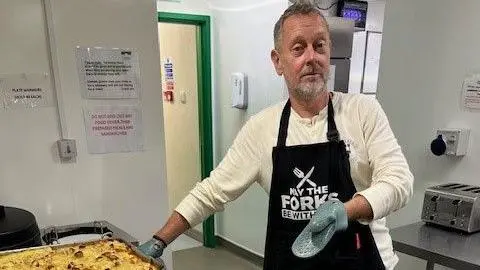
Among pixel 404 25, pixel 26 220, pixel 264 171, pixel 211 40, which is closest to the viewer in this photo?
pixel 264 171

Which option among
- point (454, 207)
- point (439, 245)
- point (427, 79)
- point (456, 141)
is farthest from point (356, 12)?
point (439, 245)

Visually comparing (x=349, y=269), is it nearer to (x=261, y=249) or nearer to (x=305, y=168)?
(x=305, y=168)

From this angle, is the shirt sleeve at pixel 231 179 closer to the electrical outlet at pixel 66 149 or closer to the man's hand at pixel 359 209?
the man's hand at pixel 359 209

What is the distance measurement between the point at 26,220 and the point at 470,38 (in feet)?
7.32

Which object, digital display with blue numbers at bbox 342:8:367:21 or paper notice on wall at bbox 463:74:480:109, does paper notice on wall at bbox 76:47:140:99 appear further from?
digital display with blue numbers at bbox 342:8:367:21

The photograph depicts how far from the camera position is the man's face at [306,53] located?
1.28 m

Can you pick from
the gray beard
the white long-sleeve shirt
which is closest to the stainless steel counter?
the white long-sleeve shirt

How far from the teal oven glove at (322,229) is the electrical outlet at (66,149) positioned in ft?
4.35

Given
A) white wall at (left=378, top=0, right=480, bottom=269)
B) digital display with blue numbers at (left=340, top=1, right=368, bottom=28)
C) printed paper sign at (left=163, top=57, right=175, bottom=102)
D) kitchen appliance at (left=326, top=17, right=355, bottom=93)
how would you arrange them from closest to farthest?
white wall at (left=378, top=0, right=480, bottom=269) < kitchen appliance at (left=326, top=17, right=355, bottom=93) < digital display with blue numbers at (left=340, top=1, right=368, bottom=28) < printed paper sign at (left=163, top=57, right=175, bottom=102)

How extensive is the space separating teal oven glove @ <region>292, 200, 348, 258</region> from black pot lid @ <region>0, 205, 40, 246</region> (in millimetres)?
1072

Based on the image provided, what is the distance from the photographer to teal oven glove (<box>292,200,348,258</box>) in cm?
102

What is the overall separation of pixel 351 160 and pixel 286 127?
0.25 meters

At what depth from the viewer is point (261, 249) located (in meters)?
3.38

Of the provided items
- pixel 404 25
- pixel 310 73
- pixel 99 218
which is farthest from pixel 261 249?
pixel 310 73
